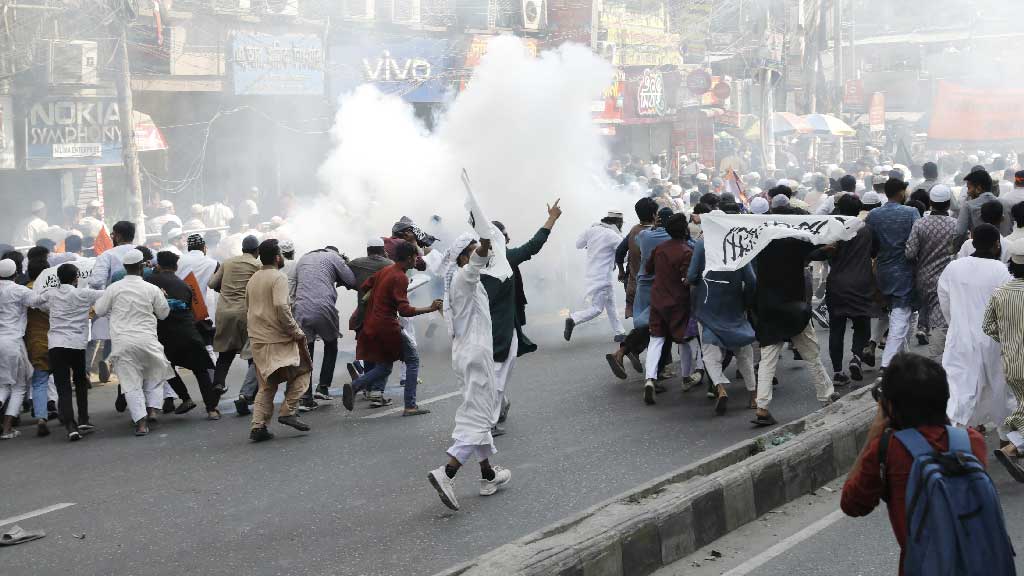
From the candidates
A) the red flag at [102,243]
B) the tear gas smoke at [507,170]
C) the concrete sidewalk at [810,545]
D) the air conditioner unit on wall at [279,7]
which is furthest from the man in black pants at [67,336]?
the air conditioner unit on wall at [279,7]

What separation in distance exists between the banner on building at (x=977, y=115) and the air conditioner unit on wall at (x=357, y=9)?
13.2 metres

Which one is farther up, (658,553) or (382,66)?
(382,66)

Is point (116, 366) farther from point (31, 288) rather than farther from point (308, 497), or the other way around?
point (308, 497)

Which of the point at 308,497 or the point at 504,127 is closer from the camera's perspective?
the point at 308,497

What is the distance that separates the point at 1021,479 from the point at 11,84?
697 inches

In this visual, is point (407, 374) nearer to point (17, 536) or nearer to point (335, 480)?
point (335, 480)

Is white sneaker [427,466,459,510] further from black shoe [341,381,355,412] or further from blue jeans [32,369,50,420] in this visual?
blue jeans [32,369,50,420]

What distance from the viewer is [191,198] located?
23516 millimetres

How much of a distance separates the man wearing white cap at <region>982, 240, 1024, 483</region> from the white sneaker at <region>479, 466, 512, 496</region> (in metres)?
2.89

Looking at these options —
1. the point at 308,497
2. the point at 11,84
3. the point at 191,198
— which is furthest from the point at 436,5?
the point at 308,497

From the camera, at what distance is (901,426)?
336 cm

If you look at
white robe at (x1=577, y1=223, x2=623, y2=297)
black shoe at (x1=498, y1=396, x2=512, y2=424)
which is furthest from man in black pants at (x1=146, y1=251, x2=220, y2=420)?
white robe at (x1=577, y1=223, x2=623, y2=297)

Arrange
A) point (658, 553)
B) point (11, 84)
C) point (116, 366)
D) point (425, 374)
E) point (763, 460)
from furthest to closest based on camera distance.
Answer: point (11, 84) → point (425, 374) → point (116, 366) → point (763, 460) → point (658, 553)

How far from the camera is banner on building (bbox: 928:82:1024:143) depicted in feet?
86.8
